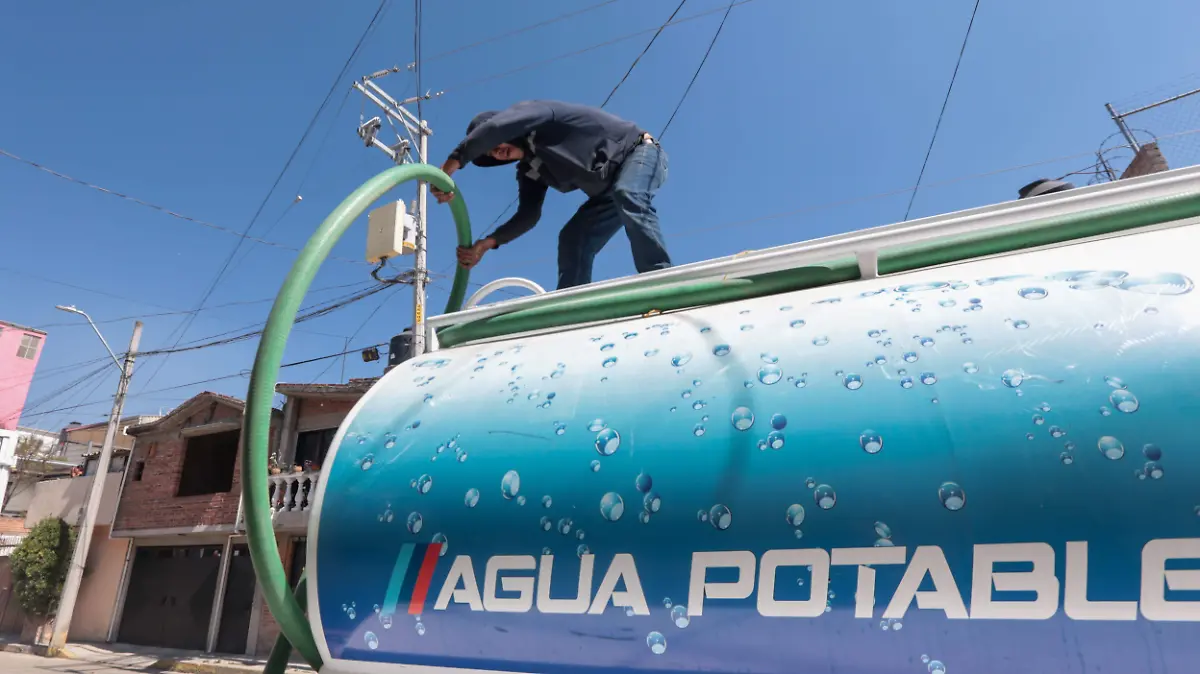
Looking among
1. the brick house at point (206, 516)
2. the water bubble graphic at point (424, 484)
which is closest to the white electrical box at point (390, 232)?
the brick house at point (206, 516)

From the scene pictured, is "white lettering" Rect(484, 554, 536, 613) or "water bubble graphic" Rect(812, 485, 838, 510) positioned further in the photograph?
"white lettering" Rect(484, 554, 536, 613)

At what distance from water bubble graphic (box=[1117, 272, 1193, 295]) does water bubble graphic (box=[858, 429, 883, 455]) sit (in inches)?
16.1

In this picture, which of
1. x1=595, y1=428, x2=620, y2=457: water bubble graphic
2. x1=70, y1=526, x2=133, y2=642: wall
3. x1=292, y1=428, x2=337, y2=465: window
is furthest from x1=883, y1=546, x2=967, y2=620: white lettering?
x1=70, y1=526, x2=133, y2=642: wall

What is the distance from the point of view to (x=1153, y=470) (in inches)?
33.1

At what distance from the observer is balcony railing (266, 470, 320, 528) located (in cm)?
1436

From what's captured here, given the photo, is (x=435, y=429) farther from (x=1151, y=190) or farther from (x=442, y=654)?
(x=1151, y=190)

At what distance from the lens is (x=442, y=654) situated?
1.20 m

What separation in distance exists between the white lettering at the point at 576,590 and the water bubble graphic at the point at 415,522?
257 mm

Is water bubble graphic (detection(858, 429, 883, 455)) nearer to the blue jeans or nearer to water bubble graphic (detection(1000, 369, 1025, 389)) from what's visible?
water bubble graphic (detection(1000, 369, 1025, 389))

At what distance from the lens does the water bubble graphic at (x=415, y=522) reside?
1.28 m

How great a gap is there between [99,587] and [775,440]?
24483 millimetres

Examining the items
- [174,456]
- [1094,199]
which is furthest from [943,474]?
A: [174,456]

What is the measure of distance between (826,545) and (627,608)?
31cm

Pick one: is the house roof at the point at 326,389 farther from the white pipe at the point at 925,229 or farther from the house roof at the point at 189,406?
the white pipe at the point at 925,229
